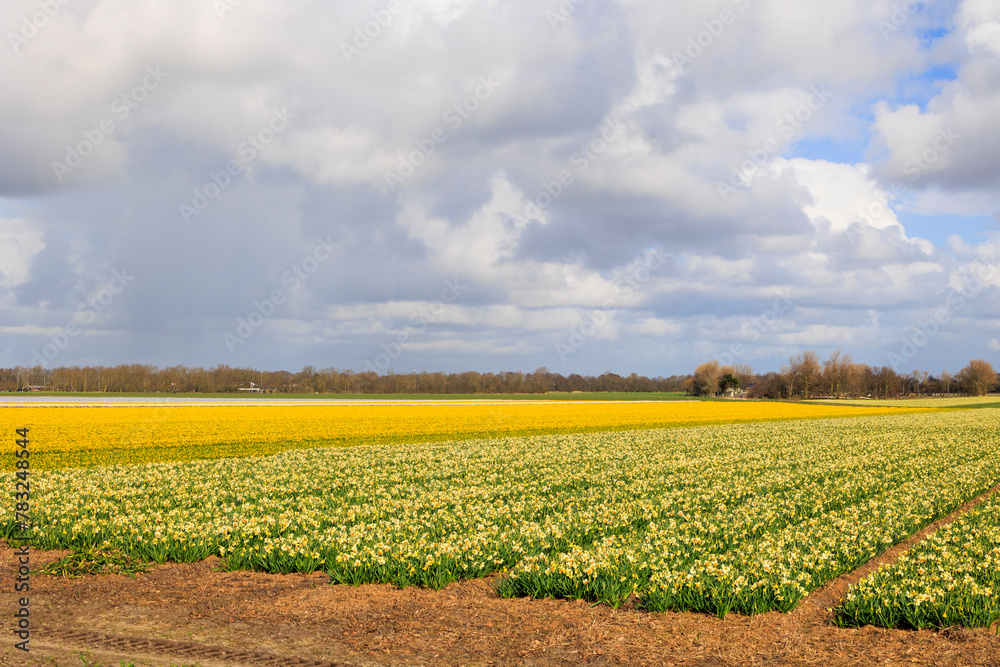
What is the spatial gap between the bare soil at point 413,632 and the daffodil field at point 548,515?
0.44 m

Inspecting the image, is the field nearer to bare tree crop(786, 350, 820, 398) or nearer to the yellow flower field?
the yellow flower field

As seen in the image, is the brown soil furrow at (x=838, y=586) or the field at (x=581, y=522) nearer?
the brown soil furrow at (x=838, y=586)

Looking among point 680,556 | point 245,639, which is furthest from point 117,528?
point 680,556

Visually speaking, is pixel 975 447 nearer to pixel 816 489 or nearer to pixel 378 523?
pixel 816 489

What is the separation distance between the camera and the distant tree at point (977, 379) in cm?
18225

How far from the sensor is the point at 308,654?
7539mm

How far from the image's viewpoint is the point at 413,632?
8148mm

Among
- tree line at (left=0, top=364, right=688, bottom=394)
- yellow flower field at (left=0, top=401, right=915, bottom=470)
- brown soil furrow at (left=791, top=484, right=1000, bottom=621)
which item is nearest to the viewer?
brown soil furrow at (left=791, top=484, right=1000, bottom=621)

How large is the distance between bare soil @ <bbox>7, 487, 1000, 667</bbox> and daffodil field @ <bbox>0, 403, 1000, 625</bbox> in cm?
44

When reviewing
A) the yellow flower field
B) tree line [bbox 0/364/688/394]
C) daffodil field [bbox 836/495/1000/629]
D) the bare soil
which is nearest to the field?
daffodil field [bbox 836/495/1000/629]

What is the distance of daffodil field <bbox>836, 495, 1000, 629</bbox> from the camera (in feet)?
26.6

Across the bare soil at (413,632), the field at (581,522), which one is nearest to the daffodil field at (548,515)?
the field at (581,522)

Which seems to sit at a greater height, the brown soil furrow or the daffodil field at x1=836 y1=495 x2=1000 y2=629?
the daffodil field at x1=836 y1=495 x2=1000 y2=629

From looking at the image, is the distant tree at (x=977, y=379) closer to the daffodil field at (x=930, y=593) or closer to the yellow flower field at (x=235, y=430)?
the yellow flower field at (x=235, y=430)
